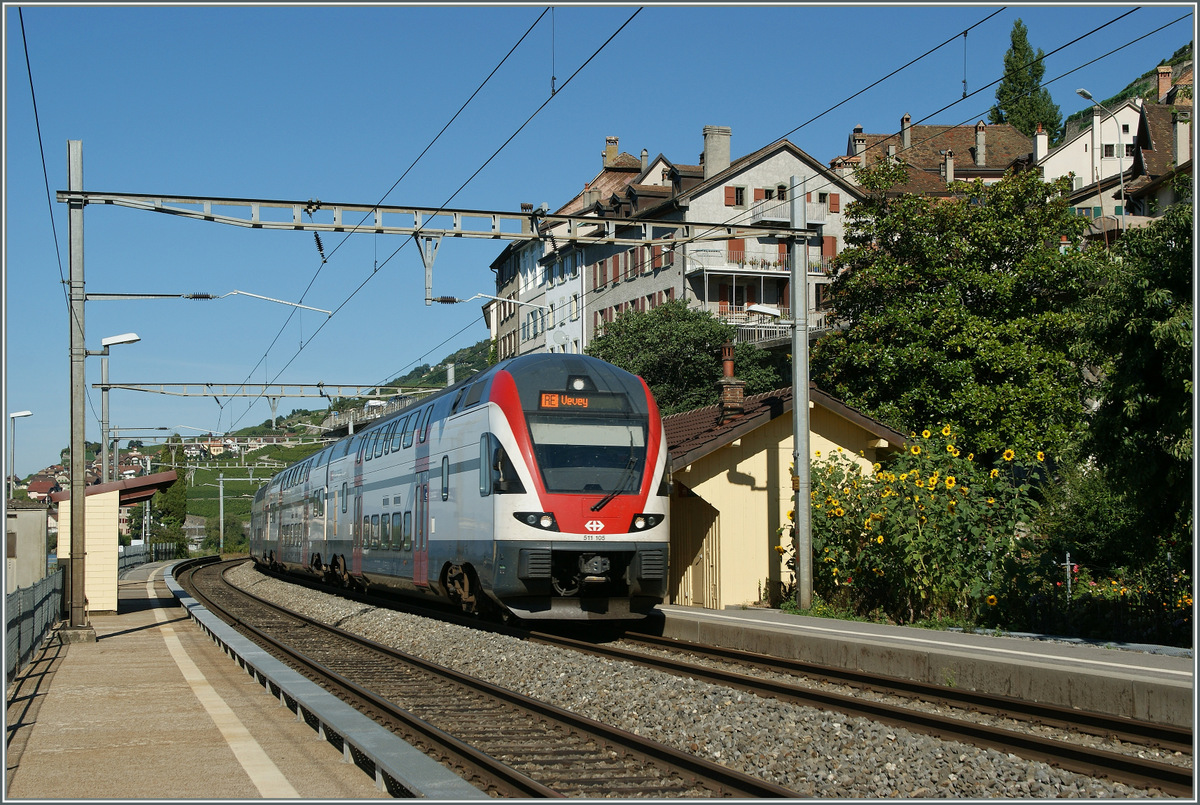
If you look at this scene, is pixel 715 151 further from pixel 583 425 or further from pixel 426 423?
pixel 583 425

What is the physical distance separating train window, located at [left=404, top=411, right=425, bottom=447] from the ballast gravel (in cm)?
670

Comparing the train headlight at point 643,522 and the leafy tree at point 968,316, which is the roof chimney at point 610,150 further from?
the train headlight at point 643,522

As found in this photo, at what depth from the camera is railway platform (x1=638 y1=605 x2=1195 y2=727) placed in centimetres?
967

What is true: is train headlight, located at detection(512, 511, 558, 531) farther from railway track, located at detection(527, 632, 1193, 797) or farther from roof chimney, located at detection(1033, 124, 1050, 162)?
roof chimney, located at detection(1033, 124, 1050, 162)

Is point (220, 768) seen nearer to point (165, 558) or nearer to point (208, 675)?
point (208, 675)

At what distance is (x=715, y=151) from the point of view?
190 ft

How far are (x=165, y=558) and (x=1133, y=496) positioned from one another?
65105 mm

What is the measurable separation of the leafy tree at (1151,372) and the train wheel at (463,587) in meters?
8.71

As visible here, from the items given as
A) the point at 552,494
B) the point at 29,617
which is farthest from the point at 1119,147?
the point at 29,617

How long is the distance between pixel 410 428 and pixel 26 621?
28.6ft

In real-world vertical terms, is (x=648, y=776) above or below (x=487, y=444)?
below

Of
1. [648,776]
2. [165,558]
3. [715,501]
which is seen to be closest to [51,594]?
[715,501]

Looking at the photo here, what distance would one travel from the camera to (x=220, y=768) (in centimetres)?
820

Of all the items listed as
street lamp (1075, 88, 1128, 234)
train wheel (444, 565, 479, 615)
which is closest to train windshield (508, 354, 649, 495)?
train wheel (444, 565, 479, 615)
